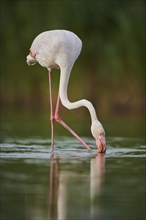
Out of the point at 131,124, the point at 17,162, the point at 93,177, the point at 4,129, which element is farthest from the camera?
the point at 131,124

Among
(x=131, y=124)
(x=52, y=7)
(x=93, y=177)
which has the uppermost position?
(x=52, y=7)

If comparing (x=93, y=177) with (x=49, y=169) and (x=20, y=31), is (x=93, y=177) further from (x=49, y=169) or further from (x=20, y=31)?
(x=20, y=31)

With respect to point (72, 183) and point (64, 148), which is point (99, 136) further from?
point (72, 183)

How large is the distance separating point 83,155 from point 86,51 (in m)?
12.2

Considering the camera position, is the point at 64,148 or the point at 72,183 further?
the point at 64,148

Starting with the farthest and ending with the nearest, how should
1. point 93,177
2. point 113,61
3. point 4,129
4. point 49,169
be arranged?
point 113,61
point 4,129
point 49,169
point 93,177

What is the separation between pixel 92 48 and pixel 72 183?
48.4 feet

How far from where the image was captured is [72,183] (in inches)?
296

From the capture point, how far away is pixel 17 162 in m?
9.12

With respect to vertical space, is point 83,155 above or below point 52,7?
below

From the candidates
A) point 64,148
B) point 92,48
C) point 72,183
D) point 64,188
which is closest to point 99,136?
point 64,148

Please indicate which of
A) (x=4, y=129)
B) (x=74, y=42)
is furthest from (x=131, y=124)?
(x=74, y=42)

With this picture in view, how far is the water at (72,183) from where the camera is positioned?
239 inches

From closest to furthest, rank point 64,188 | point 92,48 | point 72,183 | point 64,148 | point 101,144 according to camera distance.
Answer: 1. point 64,188
2. point 72,183
3. point 101,144
4. point 64,148
5. point 92,48
